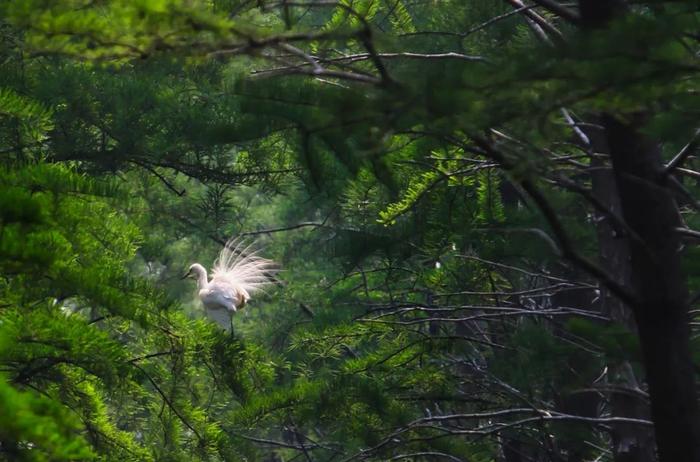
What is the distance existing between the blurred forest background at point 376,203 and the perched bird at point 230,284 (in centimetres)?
65

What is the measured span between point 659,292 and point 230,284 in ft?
22.4

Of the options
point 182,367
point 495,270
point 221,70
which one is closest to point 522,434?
point 495,270

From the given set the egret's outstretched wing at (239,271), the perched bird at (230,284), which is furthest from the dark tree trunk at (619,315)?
the egret's outstretched wing at (239,271)

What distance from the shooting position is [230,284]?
33.0ft

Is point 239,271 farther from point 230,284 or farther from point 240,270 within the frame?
point 230,284

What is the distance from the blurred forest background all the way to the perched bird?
647mm

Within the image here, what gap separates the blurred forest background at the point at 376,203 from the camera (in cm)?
298

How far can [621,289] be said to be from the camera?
3471 millimetres

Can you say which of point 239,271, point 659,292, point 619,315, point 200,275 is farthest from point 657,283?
point 200,275

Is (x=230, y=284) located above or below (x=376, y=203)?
above

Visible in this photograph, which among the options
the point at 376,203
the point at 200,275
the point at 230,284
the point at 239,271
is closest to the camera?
the point at 376,203

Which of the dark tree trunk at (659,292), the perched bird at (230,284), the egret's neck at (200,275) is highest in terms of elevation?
the egret's neck at (200,275)

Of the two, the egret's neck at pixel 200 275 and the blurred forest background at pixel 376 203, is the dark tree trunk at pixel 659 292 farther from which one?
the egret's neck at pixel 200 275

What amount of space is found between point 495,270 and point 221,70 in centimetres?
270
